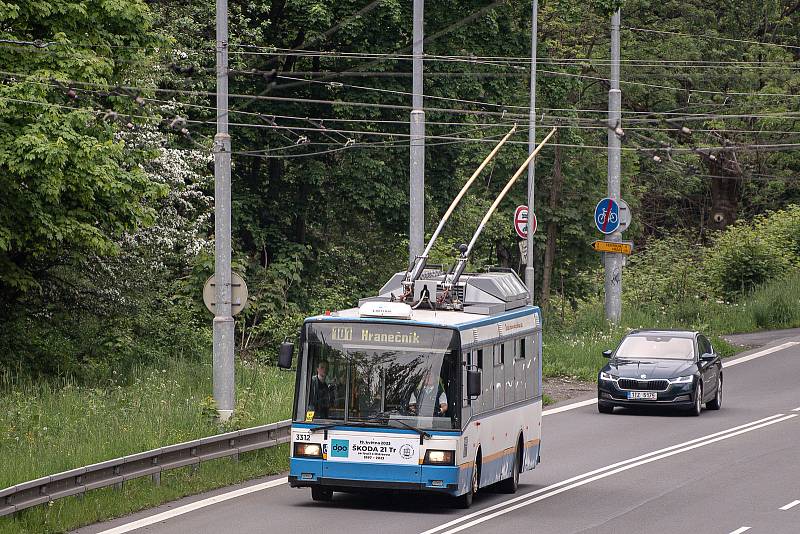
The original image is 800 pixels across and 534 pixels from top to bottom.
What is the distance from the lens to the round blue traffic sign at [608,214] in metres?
35.8

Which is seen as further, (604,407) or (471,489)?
(604,407)

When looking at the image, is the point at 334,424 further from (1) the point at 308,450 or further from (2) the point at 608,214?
(2) the point at 608,214

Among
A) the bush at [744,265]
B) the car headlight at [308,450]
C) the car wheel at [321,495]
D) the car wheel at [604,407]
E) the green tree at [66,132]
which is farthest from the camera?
the bush at [744,265]

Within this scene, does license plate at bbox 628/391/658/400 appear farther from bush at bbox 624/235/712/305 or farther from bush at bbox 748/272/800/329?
bush at bbox 748/272/800/329

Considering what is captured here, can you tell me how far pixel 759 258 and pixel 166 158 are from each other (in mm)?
24584

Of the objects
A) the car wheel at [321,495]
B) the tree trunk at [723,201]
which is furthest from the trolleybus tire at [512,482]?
the tree trunk at [723,201]

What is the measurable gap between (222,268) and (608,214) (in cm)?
1814

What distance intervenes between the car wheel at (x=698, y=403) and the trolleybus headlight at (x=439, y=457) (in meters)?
12.5

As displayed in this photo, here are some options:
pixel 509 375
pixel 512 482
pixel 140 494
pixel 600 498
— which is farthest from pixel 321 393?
pixel 600 498

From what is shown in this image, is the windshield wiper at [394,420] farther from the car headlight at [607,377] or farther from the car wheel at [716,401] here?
the car wheel at [716,401]

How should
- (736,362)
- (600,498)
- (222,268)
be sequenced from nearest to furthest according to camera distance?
(600,498), (222,268), (736,362)

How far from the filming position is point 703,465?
66.9 feet

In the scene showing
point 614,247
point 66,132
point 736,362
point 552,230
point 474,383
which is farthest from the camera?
point 552,230

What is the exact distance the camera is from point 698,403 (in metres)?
27.1
